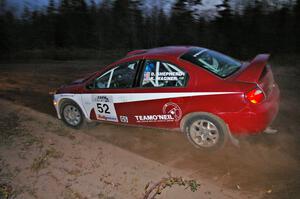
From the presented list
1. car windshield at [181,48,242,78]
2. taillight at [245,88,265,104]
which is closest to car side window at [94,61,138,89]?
car windshield at [181,48,242,78]

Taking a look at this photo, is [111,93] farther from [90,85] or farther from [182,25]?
[182,25]

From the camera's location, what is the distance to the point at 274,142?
20.8ft

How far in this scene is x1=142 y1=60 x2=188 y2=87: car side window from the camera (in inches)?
242

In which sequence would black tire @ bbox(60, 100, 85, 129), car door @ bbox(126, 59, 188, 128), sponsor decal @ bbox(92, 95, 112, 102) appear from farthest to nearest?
1. black tire @ bbox(60, 100, 85, 129)
2. sponsor decal @ bbox(92, 95, 112, 102)
3. car door @ bbox(126, 59, 188, 128)

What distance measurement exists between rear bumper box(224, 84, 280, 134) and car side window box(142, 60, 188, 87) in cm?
94

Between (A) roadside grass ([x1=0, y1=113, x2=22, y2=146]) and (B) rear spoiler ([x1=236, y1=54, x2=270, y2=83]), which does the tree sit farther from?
(B) rear spoiler ([x1=236, y1=54, x2=270, y2=83])

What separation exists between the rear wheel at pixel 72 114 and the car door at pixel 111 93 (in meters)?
0.29

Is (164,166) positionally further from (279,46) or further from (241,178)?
(279,46)

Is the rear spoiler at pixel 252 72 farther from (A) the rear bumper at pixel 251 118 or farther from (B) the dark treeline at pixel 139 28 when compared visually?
(B) the dark treeline at pixel 139 28

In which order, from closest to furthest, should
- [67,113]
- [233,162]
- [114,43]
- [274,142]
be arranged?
[233,162], [274,142], [67,113], [114,43]

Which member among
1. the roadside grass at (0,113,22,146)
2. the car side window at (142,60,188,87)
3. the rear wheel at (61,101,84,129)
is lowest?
the roadside grass at (0,113,22,146)

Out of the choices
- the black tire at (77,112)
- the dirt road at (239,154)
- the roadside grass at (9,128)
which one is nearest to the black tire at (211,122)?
the dirt road at (239,154)

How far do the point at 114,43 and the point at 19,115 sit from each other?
9718 millimetres

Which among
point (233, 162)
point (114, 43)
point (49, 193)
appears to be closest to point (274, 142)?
point (233, 162)
